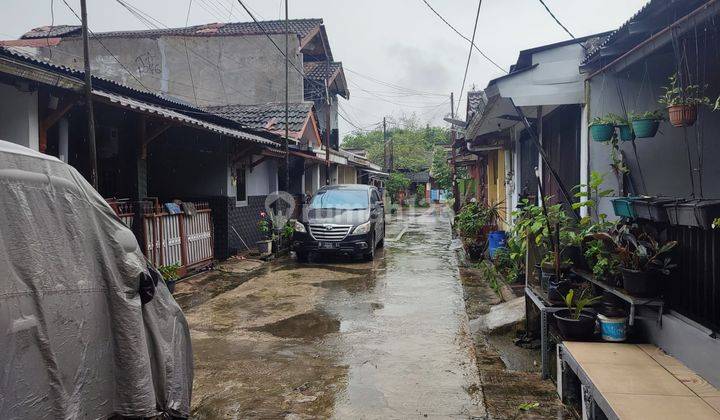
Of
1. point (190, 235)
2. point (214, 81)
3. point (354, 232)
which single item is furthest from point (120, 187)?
point (214, 81)

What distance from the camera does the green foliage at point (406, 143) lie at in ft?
164

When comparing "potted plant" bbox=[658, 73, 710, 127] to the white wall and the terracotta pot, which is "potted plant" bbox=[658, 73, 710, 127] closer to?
the terracotta pot

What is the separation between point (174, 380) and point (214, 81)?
17.1 metres

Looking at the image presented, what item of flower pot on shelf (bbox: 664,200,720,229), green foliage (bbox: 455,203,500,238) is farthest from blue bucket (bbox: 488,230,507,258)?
flower pot on shelf (bbox: 664,200,720,229)

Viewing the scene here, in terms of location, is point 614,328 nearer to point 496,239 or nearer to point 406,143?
point 496,239

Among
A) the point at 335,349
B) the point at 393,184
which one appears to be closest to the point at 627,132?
the point at 335,349

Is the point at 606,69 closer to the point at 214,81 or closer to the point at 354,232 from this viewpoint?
the point at 354,232

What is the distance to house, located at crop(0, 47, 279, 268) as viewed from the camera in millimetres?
5785

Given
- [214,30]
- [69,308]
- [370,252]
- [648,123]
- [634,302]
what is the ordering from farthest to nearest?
[214,30], [370,252], [648,123], [634,302], [69,308]

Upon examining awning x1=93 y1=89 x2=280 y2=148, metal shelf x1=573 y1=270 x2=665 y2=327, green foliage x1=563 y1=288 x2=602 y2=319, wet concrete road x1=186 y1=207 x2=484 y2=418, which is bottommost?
wet concrete road x1=186 y1=207 x2=484 y2=418

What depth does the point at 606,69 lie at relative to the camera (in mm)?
4637

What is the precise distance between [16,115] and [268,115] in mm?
9806

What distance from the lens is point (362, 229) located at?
11211mm

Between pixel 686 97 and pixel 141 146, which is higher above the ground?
pixel 141 146
